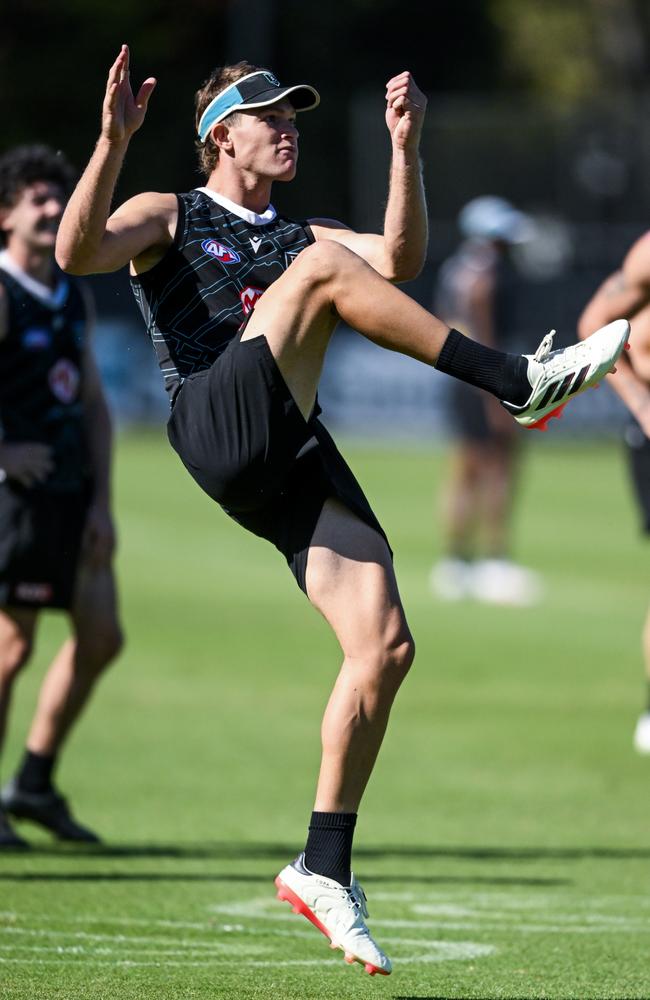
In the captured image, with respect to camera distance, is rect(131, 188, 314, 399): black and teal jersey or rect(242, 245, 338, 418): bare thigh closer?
rect(242, 245, 338, 418): bare thigh

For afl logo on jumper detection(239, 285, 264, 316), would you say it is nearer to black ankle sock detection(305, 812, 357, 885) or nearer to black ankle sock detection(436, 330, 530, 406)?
black ankle sock detection(436, 330, 530, 406)

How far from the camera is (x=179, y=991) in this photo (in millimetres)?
5059

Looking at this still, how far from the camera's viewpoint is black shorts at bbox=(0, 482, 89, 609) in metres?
7.23

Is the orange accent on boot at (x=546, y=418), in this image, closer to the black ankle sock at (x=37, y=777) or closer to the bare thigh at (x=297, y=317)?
the bare thigh at (x=297, y=317)

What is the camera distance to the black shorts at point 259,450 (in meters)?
5.09

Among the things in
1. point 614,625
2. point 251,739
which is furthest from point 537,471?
point 251,739

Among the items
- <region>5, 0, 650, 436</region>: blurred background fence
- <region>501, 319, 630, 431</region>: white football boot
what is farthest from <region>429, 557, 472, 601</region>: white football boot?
<region>5, 0, 650, 436</region>: blurred background fence

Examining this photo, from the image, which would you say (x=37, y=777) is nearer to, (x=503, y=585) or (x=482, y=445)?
(x=503, y=585)

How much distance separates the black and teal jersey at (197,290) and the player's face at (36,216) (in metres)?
1.77

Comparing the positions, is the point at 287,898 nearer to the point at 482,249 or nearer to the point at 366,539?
the point at 366,539

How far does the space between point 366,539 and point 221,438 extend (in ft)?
1.72

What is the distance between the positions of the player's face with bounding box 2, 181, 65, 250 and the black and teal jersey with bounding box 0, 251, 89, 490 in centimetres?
16

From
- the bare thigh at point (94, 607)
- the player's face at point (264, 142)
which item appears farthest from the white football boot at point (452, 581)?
the player's face at point (264, 142)

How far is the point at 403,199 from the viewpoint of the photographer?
5512 mm
